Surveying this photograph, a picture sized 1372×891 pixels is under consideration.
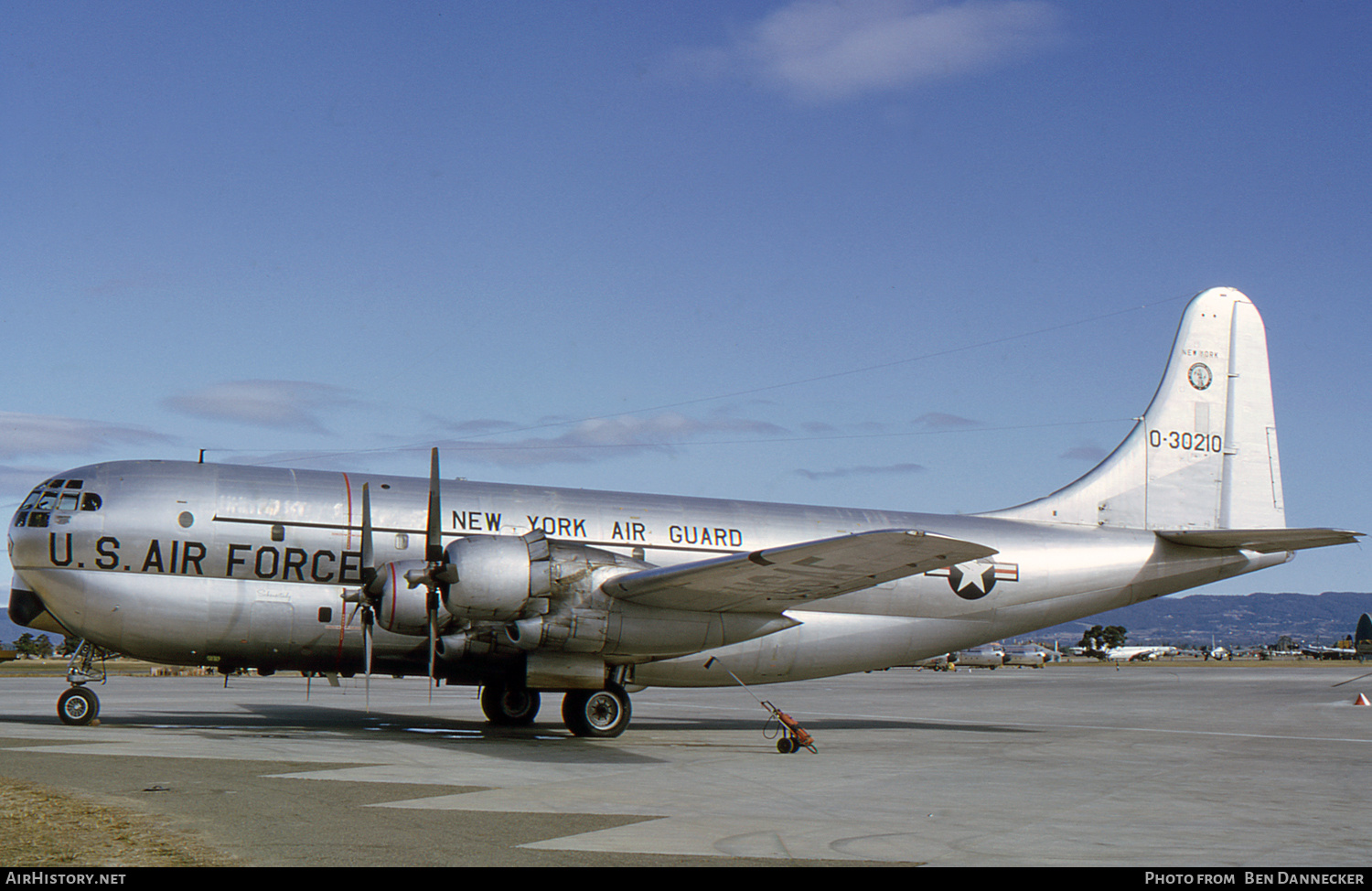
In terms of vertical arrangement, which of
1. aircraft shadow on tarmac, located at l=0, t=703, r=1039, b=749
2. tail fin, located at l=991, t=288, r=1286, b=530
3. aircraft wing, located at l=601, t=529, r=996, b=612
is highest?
tail fin, located at l=991, t=288, r=1286, b=530

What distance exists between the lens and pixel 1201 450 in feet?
81.5

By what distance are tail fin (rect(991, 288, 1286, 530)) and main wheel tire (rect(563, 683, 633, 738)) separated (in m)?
9.86

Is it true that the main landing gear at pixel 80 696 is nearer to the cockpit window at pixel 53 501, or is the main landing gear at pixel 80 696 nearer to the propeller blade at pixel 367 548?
the cockpit window at pixel 53 501

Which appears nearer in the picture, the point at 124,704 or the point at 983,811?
the point at 983,811

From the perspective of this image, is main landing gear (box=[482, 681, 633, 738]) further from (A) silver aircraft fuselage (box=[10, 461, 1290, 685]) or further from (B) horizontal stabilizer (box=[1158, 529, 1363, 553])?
(B) horizontal stabilizer (box=[1158, 529, 1363, 553])

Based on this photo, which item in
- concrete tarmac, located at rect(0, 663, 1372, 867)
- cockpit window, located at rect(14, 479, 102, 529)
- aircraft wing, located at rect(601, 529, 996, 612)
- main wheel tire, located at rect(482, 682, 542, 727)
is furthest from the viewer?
main wheel tire, located at rect(482, 682, 542, 727)

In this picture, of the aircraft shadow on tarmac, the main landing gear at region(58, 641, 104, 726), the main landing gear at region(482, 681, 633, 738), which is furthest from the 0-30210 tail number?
the main landing gear at region(58, 641, 104, 726)

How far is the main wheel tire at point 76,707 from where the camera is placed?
60.6 feet

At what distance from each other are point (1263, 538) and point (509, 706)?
1499 cm

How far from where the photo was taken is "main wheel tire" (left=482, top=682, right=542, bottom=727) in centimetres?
2084

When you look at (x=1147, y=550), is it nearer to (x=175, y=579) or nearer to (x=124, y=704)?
(x=175, y=579)

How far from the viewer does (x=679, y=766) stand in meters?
14.7
